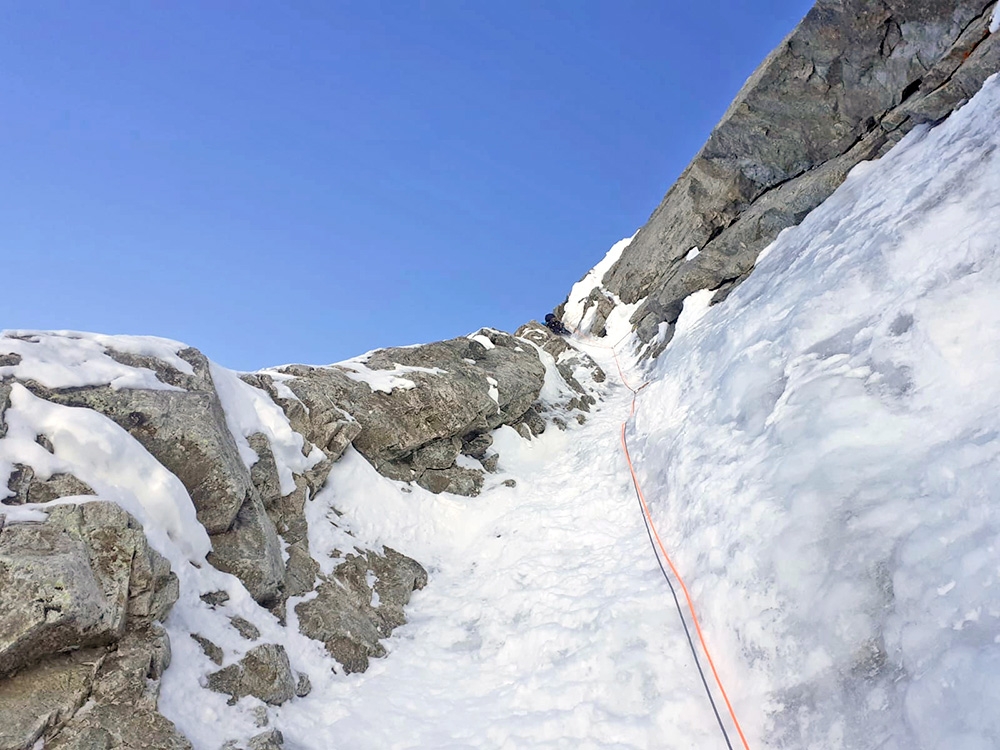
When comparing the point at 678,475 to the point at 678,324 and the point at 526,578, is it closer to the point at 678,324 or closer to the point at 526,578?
the point at 526,578

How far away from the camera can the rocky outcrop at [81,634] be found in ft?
15.9

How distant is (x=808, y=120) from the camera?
23828mm

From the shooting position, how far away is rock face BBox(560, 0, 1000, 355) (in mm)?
18156

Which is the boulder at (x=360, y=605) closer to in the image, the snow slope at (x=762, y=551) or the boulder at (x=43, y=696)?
the snow slope at (x=762, y=551)

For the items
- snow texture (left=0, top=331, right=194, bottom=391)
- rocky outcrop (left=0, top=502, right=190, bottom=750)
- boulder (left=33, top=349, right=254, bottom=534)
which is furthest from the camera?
boulder (left=33, top=349, right=254, bottom=534)

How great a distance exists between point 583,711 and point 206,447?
A: 6824 mm

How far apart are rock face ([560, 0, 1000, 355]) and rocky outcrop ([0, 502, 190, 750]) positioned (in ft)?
63.6

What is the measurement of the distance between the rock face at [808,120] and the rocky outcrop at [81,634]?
→ 19386 millimetres

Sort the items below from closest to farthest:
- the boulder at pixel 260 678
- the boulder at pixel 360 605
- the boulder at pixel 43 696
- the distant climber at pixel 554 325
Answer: the boulder at pixel 43 696 < the boulder at pixel 260 678 < the boulder at pixel 360 605 < the distant climber at pixel 554 325

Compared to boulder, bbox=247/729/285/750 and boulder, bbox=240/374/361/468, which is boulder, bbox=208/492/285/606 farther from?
boulder, bbox=240/374/361/468

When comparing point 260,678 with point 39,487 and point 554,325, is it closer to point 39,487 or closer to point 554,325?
point 39,487

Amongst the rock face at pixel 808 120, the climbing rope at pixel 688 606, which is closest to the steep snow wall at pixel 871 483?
the climbing rope at pixel 688 606

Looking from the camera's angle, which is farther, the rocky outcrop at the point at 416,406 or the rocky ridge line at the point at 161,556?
the rocky outcrop at the point at 416,406

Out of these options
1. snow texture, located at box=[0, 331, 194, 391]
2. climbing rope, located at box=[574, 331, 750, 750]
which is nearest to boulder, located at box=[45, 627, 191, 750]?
snow texture, located at box=[0, 331, 194, 391]
